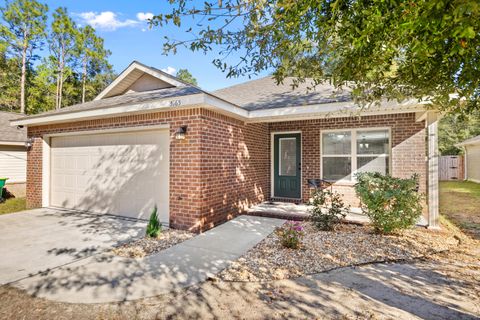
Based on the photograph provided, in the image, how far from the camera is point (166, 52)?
328cm

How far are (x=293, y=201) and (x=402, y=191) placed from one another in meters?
3.80

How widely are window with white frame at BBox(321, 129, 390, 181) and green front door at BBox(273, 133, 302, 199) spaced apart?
2.74 ft

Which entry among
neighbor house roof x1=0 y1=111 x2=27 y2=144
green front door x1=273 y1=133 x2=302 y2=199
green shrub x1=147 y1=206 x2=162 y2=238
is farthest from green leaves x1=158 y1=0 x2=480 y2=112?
neighbor house roof x1=0 y1=111 x2=27 y2=144

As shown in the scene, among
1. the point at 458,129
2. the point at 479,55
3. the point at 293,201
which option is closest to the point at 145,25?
the point at 479,55

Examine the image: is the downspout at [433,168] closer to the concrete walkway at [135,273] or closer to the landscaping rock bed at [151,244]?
the concrete walkway at [135,273]

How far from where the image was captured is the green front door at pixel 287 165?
8477 mm

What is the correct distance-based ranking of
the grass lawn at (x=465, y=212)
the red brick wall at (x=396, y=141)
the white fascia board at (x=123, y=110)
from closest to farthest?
1. the white fascia board at (x=123, y=110)
2. the grass lawn at (x=465, y=212)
3. the red brick wall at (x=396, y=141)

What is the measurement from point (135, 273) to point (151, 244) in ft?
4.01

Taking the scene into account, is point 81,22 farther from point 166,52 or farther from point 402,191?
point 402,191

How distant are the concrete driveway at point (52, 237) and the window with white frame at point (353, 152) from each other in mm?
5792

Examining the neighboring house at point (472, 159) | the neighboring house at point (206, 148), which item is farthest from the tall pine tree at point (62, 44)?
the neighboring house at point (472, 159)

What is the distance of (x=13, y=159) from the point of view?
11664 millimetres

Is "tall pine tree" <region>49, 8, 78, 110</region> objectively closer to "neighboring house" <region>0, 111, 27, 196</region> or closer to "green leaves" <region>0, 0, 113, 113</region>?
"green leaves" <region>0, 0, 113, 113</region>

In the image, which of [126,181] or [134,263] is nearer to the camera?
[134,263]
